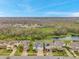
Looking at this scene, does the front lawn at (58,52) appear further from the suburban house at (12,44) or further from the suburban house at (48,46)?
the suburban house at (12,44)

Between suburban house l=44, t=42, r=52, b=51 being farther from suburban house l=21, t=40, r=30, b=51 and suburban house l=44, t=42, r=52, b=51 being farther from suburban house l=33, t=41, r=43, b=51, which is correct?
suburban house l=21, t=40, r=30, b=51

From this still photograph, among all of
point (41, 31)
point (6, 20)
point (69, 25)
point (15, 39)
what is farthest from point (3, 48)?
point (69, 25)

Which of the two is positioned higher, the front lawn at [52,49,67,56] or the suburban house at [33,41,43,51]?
the suburban house at [33,41,43,51]

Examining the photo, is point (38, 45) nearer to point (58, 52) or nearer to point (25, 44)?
point (25, 44)

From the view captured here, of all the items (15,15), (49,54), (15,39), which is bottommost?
(49,54)

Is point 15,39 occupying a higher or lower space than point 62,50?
higher

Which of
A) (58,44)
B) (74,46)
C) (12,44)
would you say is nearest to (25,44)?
(12,44)

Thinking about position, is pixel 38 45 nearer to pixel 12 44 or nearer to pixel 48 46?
pixel 48 46

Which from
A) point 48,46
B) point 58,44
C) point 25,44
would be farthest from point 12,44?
point 58,44

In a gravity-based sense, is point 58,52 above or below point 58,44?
below

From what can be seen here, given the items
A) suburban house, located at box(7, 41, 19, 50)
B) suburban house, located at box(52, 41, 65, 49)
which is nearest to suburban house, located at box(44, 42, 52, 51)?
suburban house, located at box(52, 41, 65, 49)

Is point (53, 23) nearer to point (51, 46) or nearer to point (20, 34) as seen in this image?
point (51, 46)
